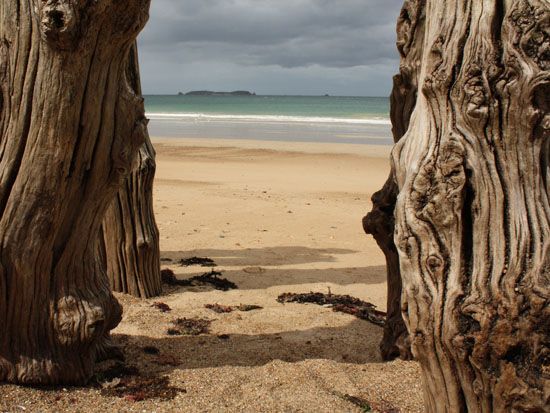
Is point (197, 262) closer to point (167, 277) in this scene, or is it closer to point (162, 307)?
point (167, 277)

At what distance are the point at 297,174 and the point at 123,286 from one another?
10694 millimetres

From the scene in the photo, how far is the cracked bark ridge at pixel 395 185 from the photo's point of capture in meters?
3.50

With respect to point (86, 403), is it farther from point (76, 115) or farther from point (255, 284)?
point (255, 284)

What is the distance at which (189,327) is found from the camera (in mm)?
4613

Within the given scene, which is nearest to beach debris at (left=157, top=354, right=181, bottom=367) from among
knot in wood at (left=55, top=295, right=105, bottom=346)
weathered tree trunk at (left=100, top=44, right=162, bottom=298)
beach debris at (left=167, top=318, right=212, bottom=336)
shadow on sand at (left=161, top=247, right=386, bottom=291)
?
beach debris at (left=167, top=318, right=212, bottom=336)

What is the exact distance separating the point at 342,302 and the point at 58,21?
375 cm

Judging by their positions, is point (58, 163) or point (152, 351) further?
point (152, 351)

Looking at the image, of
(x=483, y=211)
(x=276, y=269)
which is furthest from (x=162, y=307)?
(x=483, y=211)

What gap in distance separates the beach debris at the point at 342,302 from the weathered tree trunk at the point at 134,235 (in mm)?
1327

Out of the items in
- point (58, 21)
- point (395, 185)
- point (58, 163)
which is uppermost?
point (58, 21)

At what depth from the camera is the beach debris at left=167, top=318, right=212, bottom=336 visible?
4469 millimetres

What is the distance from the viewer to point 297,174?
15.9 metres

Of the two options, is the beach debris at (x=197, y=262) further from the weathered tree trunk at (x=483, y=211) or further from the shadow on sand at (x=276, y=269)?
the weathered tree trunk at (x=483, y=211)

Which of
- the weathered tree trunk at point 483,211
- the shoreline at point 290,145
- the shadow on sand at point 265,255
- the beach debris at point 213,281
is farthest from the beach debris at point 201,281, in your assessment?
the shoreline at point 290,145
